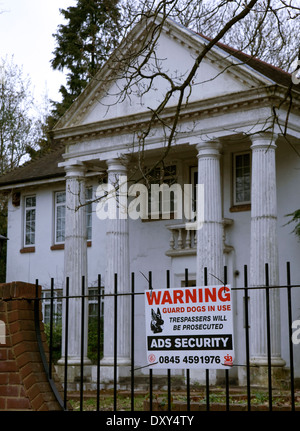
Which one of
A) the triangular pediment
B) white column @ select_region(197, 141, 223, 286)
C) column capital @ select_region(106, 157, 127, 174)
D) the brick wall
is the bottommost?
the brick wall

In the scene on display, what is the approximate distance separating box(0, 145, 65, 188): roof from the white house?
2.00 m

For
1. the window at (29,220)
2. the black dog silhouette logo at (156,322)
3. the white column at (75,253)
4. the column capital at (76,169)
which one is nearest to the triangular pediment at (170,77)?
the column capital at (76,169)

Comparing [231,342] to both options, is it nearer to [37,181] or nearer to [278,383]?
[278,383]

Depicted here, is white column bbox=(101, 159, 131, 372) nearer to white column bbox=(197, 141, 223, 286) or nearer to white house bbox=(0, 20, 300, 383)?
white house bbox=(0, 20, 300, 383)

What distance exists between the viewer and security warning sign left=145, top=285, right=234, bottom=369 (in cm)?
684

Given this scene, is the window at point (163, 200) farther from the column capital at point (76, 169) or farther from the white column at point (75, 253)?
the white column at point (75, 253)

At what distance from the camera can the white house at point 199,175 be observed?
20.8m

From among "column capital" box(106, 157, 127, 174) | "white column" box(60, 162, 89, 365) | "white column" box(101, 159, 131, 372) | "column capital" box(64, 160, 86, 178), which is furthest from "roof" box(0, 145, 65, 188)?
"white column" box(101, 159, 131, 372)

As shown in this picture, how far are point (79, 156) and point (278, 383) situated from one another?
9.42 metres

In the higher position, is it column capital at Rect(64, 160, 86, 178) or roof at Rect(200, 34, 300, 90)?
roof at Rect(200, 34, 300, 90)

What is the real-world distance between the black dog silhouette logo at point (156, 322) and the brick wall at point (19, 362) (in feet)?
4.22

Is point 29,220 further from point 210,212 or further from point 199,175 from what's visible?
point 210,212
